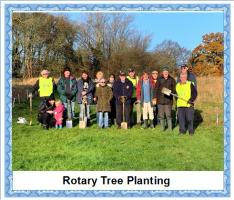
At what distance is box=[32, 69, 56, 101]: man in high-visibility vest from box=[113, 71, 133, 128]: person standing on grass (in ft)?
4.59

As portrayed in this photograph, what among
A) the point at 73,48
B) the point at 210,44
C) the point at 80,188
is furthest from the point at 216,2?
the point at 80,188

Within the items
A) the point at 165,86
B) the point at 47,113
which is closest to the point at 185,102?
the point at 165,86

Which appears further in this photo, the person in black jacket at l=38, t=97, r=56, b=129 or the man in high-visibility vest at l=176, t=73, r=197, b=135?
the person in black jacket at l=38, t=97, r=56, b=129

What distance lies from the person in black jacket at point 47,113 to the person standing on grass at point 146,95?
195 centimetres

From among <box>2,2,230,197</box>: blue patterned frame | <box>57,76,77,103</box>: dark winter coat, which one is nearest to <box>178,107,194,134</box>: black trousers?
<box>2,2,230,197</box>: blue patterned frame

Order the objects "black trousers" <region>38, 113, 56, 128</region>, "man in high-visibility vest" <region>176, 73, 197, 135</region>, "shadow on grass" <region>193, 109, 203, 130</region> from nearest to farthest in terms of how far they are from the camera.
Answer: "man in high-visibility vest" <region>176, 73, 197, 135</region> < "black trousers" <region>38, 113, 56, 128</region> < "shadow on grass" <region>193, 109, 203, 130</region>

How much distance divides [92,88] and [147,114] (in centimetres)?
137

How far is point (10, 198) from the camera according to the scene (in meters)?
8.26

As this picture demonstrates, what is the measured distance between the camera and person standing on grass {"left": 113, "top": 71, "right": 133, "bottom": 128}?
11.6 meters

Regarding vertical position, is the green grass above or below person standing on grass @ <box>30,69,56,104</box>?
Result: below

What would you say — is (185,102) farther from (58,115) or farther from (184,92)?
(58,115)

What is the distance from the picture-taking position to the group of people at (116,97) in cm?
1112

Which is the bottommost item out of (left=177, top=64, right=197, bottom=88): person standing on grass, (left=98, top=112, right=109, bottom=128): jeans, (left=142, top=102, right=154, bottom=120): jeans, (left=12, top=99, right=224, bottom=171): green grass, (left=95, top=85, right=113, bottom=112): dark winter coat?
(left=12, top=99, right=224, bottom=171): green grass

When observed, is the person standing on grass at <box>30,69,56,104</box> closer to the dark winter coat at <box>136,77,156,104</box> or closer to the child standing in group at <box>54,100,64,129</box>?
the child standing in group at <box>54,100,64,129</box>
